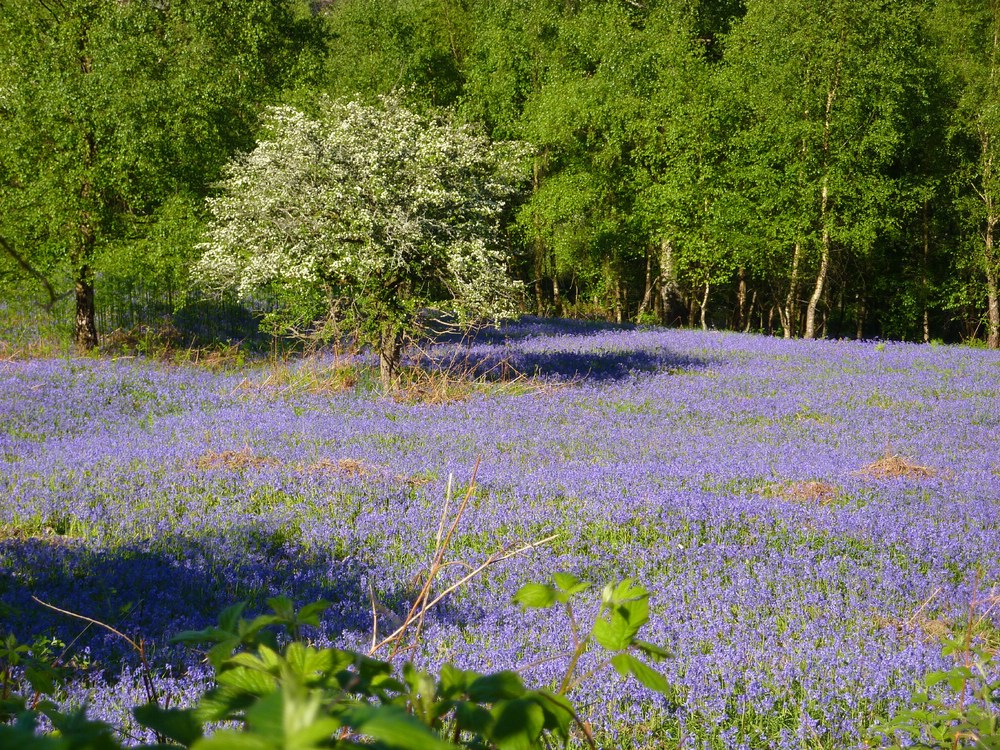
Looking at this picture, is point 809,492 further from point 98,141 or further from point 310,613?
point 98,141

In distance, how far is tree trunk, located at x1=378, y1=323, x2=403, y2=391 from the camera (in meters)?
15.6

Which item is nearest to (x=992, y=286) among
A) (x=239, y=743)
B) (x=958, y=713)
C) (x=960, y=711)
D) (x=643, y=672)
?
(x=960, y=711)

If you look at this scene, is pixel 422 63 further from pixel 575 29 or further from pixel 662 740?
pixel 662 740

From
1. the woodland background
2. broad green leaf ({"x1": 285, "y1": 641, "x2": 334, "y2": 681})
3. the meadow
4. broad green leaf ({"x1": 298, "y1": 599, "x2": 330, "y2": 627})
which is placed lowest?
the meadow

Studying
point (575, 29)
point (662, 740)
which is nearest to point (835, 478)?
point (662, 740)

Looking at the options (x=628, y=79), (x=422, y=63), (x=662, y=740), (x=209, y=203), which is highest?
(x=422, y=63)

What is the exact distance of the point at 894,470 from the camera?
1035 centimetres

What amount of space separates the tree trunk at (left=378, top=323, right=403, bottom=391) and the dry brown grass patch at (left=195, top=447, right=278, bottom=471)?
18.1 feet

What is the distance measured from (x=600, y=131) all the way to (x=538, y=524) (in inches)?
1088

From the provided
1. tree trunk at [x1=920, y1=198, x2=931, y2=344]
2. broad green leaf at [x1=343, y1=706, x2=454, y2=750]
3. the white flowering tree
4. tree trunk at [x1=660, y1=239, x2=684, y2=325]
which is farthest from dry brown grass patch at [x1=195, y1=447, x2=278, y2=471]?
tree trunk at [x1=920, y1=198, x2=931, y2=344]

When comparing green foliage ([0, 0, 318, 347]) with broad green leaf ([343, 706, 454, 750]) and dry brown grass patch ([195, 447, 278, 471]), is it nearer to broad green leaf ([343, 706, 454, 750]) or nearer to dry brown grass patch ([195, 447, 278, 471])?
dry brown grass patch ([195, 447, 278, 471])

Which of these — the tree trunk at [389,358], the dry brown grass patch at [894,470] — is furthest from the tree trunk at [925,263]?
the dry brown grass patch at [894,470]

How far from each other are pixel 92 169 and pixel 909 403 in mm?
17164

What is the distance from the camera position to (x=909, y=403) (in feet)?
51.1
